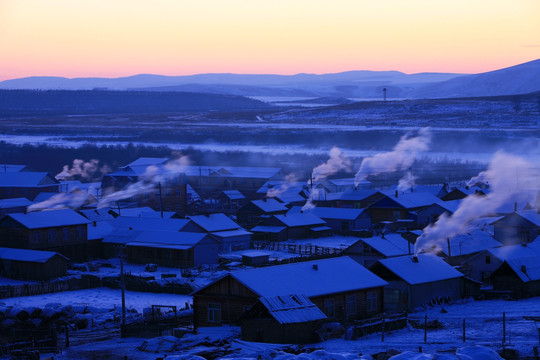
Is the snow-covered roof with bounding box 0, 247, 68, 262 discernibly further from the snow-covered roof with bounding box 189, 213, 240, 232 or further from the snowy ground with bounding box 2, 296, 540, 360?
the snowy ground with bounding box 2, 296, 540, 360

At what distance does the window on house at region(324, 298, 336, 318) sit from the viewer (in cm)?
2586

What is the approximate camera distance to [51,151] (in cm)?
10788

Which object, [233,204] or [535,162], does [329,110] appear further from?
[233,204]

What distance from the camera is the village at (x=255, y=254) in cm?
2548

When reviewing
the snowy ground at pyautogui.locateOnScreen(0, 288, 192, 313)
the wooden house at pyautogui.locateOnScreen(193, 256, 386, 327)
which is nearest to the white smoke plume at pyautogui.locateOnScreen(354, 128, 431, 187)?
the snowy ground at pyautogui.locateOnScreen(0, 288, 192, 313)

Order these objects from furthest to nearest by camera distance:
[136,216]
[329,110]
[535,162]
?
[329,110] → [535,162] → [136,216]

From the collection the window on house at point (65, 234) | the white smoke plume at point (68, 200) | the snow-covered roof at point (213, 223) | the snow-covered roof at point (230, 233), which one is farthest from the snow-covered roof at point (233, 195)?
the window on house at point (65, 234)

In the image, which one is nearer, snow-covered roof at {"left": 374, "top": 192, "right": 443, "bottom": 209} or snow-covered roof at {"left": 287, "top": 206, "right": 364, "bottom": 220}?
snow-covered roof at {"left": 287, "top": 206, "right": 364, "bottom": 220}

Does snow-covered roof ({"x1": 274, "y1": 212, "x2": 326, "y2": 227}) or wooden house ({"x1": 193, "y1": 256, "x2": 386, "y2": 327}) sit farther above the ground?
wooden house ({"x1": 193, "y1": 256, "x2": 386, "y2": 327})

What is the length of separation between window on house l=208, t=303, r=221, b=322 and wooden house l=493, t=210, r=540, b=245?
71.1 feet

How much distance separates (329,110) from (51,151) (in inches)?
3150

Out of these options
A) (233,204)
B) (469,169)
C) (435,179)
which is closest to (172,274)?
(233,204)

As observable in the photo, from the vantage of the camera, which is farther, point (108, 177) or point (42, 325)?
point (108, 177)

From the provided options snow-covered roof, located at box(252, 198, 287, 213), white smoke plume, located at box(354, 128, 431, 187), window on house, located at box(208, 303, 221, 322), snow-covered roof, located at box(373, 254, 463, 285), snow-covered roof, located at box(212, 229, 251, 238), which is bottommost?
white smoke plume, located at box(354, 128, 431, 187)
